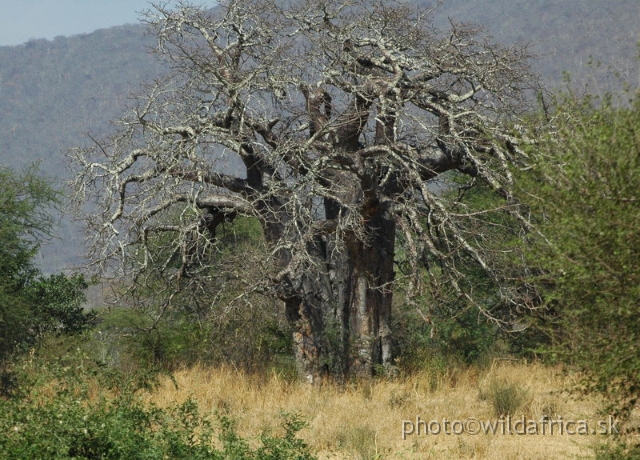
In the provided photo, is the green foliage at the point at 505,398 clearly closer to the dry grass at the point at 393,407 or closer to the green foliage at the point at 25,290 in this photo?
the dry grass at the point at 393,407

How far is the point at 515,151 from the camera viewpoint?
12.1 meters

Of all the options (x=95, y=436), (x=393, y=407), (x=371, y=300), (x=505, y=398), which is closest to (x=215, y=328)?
(x=371, y=300)

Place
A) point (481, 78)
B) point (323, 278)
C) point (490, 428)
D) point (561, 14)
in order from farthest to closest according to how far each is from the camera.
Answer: point (561, 14) → point (323, 278) → point (481, 78) → point (490, 428)

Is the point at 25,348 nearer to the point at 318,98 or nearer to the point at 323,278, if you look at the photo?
the point at 323,278

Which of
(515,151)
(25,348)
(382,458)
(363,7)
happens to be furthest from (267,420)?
(25,348)

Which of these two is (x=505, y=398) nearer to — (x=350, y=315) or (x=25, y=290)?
(x=350, y=315)

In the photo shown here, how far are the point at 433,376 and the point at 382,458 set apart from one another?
14.0 feet

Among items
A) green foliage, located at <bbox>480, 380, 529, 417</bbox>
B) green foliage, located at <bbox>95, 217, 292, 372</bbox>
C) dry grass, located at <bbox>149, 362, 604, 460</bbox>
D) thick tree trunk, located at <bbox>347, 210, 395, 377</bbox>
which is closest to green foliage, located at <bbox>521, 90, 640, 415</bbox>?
dry grass, located at <bbox>149, 362, 604, 460</bbox>

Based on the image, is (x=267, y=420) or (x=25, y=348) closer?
(x=267, y=420)

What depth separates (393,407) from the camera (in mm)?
11836

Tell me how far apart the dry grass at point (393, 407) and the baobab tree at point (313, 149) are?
0.89 m

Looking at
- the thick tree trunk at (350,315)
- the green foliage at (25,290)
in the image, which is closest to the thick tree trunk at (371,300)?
the thick tree trunk at (350,315)

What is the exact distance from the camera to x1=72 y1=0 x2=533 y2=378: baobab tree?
1259cm

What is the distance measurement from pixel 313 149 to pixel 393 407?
3729mm
